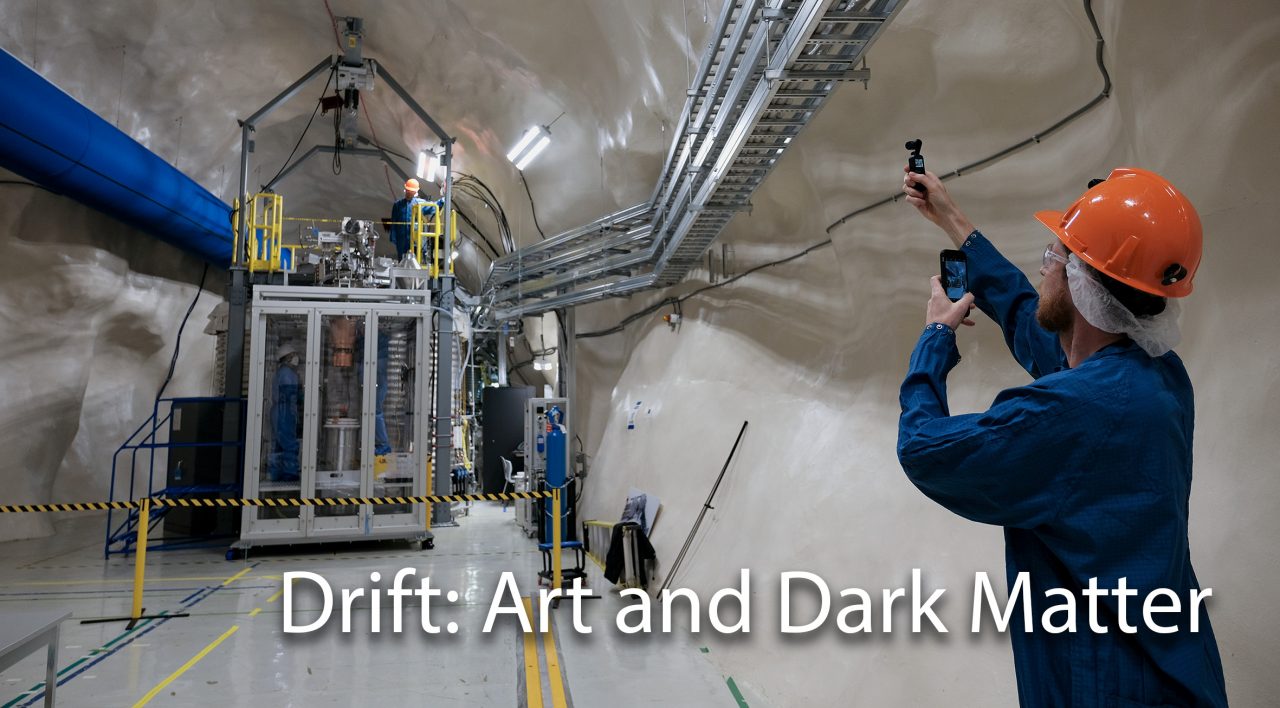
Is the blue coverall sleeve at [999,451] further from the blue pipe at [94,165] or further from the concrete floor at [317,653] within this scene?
the blue pipe at [94,165]

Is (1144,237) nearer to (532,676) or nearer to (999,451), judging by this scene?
(999,451)

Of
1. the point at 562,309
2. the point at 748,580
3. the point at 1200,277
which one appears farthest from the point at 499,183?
the point at 1200,277

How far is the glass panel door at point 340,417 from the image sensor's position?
9641 mm

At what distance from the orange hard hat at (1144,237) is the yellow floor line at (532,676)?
4.14 m

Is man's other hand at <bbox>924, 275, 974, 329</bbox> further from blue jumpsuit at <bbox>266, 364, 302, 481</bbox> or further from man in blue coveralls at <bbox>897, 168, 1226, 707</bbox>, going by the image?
blue jumpsuit at <bbox>266, 364, 302, 481</bbox>

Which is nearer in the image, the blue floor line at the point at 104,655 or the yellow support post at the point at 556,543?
the blue floor line at the point at 104,655

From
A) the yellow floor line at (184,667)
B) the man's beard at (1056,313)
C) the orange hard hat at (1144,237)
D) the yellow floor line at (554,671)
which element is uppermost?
the orange hard hat at (1144,237)

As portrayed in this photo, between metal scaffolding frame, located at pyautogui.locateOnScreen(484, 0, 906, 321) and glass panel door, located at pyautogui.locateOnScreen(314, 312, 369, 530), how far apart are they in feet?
9.80

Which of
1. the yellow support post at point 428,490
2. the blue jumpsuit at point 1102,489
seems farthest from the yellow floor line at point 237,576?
the blue jumpsuit at point 1102,489

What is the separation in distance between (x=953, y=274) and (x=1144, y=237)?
1.51ft

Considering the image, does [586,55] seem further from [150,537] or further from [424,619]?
[150,537]

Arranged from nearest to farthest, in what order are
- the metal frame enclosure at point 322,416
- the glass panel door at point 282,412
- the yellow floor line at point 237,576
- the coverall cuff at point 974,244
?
the coverall cuff at point 974,244 → the yellow floor line at point 237,576 → the metal frame enclosure at point 322,416 → the glass panel door at point 282,412

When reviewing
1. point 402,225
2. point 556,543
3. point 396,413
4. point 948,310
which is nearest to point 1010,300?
point 948,310

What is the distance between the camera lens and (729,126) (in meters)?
5.10
